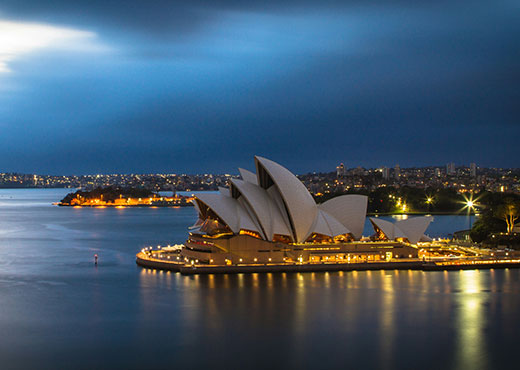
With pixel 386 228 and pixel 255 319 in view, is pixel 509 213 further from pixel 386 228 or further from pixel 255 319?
pixel 255 319

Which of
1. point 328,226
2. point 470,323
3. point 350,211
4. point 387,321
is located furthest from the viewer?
point 350,211

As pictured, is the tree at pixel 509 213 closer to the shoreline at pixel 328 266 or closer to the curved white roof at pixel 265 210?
the shoreline at pixel 328 266

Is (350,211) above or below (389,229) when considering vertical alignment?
above

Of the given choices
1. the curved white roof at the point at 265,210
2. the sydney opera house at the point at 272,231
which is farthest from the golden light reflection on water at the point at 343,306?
the curved white roof at the point at 265,210

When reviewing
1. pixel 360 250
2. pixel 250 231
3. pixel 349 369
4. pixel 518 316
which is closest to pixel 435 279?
pixel 360 250

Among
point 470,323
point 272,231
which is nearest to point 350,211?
point 272,231

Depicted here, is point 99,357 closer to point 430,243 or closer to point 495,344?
point 495,344

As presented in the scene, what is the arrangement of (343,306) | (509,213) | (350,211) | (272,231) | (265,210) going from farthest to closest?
1. (509,213)
2. (350,211)
3. (265,210)
4. (272,231)
5. (343,306)
